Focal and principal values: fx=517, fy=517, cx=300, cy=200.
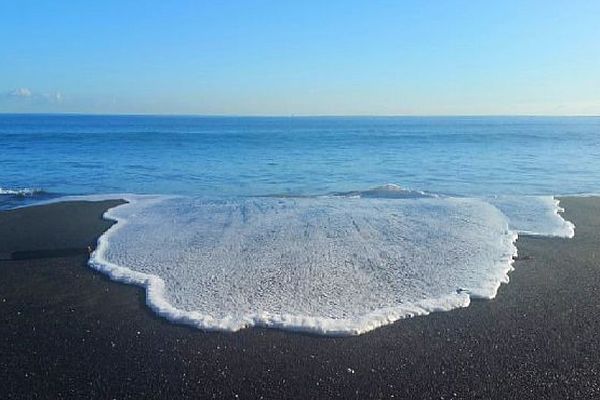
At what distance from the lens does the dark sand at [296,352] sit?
4.53 m

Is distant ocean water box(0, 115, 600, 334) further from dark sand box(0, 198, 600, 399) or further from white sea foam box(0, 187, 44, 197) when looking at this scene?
dark sand box(0, 198, 600, 399)

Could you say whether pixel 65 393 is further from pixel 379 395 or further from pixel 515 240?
Result: pixel 515 240

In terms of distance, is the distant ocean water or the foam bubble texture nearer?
the foam bubble texture

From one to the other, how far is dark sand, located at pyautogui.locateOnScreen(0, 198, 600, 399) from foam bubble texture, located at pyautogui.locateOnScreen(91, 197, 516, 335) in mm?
315

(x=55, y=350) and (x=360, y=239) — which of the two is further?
(x=360, y=239)

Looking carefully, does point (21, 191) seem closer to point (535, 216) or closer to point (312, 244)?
point (312, 244)

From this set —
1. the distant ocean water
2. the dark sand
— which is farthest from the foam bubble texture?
the dark sand

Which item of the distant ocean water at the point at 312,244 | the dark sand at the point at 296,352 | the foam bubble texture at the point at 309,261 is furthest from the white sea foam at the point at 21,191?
the dark sand at the point at 296,352

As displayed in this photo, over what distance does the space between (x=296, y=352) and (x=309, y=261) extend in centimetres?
295

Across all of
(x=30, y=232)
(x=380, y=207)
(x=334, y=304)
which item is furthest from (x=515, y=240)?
(x=30, y=232)

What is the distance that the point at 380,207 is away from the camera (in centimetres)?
1289

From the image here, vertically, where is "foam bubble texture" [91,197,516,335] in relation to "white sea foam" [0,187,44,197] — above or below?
above

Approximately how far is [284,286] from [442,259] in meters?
2.79

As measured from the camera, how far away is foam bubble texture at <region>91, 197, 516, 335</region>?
622 cm
